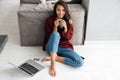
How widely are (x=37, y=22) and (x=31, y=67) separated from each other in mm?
567

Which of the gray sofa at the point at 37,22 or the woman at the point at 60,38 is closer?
the woman at the point at 60,38

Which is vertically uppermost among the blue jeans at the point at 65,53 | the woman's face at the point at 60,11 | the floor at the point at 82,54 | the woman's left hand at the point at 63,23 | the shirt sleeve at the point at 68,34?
the woman's face at the point at 60,11

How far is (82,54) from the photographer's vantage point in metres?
2.12

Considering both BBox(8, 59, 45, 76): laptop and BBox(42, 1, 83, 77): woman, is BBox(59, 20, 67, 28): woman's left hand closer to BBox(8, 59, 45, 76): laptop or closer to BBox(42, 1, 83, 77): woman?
BBox(42, 1, 83, 77): woman

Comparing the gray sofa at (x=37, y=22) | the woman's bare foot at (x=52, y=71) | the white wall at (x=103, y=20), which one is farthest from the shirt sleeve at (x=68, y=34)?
the woman's bare foot at (x=52, y=71)

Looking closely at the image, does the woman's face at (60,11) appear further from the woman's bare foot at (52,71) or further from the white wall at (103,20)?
the woman's bare foot at (52,71)

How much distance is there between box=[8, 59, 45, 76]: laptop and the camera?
177 centimetres

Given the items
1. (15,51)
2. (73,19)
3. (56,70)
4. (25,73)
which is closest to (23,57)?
(15,51)

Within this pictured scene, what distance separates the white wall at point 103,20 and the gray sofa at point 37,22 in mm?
99

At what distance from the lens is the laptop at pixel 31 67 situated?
1772 millimetres

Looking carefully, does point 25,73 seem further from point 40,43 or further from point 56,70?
point 40,43

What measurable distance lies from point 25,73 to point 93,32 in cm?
98

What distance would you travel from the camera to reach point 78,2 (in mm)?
2465

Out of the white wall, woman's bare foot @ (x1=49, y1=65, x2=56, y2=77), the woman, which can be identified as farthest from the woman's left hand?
woman's bare foot @ (x1=49, y1=65, x2=56, y2=77)
